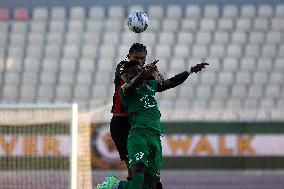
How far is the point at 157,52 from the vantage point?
53.5ft

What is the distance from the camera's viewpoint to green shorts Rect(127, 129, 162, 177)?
582 cm

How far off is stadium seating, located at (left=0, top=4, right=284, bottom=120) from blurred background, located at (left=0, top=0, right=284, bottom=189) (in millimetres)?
21

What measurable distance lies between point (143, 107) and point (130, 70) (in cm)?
31

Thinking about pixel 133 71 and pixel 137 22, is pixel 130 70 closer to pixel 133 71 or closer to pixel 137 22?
pixel 133 71

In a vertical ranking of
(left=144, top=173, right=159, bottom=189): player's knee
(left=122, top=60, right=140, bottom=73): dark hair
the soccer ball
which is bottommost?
(left=144, top=173, right=159, bottom=189): player's knee

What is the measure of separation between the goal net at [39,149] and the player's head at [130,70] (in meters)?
4.04

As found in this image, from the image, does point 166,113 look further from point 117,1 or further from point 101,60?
point 117,1

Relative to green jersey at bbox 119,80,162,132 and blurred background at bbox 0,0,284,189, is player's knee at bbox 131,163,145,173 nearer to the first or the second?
green jersey at bbox 119,80,162,132

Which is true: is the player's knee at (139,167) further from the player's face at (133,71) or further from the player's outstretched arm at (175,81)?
the player's outstretched arm at (175,81)

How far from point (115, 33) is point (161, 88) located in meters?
10.3

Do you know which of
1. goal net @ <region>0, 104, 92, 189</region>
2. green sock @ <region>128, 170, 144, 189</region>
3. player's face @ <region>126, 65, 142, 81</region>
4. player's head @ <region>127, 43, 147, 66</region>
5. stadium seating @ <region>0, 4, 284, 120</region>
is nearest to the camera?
green sock @ <region>128, 170, 144, 189</region>

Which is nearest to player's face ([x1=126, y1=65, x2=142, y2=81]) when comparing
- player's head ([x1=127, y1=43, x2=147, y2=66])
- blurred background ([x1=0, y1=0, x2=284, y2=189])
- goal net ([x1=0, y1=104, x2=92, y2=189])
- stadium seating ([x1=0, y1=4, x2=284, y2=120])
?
player's head ([x1=127, y1=43, x2=147, y2=66])

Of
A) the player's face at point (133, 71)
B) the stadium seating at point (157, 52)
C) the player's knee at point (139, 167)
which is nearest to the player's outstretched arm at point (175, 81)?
the player's face at point (133, 71)

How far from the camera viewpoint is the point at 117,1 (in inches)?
669
